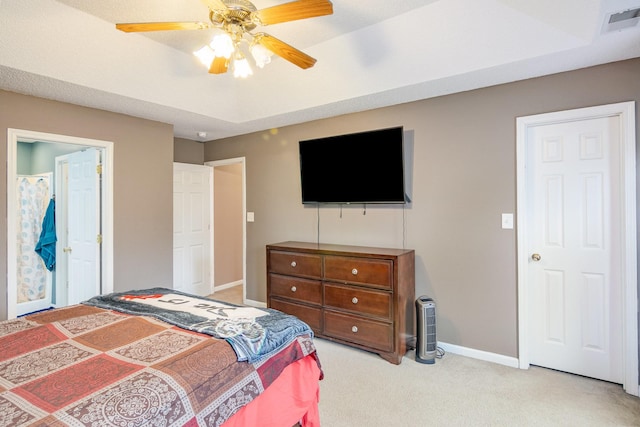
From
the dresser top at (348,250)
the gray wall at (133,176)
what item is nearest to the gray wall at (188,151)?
the gray wall at (133,176)

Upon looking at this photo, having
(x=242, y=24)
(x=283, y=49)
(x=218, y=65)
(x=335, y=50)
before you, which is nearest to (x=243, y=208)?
(x=335, y=50)

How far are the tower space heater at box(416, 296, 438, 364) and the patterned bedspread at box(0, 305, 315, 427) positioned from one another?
55.2 inches

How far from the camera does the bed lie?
113 centimetres

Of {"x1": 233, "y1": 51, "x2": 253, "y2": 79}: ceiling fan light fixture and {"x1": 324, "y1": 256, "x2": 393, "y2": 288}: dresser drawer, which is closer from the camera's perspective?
{"x1": 233, "y1": 51, "x2": 253, "y2": 79}: ceiling fan light fixture

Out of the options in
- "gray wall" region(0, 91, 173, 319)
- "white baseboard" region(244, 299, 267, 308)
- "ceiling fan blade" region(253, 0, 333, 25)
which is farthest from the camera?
"white baseboard" region(244, 299, 267, 308)

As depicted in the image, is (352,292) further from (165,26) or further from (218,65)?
(165,26)

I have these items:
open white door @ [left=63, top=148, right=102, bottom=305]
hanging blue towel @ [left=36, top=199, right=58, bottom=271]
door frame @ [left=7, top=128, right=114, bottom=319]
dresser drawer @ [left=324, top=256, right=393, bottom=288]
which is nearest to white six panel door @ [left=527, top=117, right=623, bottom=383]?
dresser drawer @ [left=324, top=256, right=393, bottom=288]

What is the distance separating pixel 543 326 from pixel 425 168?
166 centimetres

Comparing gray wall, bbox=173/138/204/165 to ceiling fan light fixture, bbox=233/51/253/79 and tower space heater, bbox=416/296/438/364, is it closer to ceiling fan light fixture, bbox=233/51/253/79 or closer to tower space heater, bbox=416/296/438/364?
ceiling fan light fixture, bbox=233/51/253/79

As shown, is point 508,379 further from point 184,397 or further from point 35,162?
point 35,162

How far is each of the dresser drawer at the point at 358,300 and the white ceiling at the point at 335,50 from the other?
178cm

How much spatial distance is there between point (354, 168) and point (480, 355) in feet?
6.76

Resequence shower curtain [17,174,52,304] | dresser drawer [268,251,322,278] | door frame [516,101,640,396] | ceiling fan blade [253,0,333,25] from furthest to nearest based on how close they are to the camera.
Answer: shower curtain [17,174,52,304]
dresser drawer [268,251,322,278]
door frame [516,101,640,396]
ceiling fan blade [253,0,333,25]

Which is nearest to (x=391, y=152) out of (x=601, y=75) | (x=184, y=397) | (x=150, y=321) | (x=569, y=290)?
(x=601, y=75)
